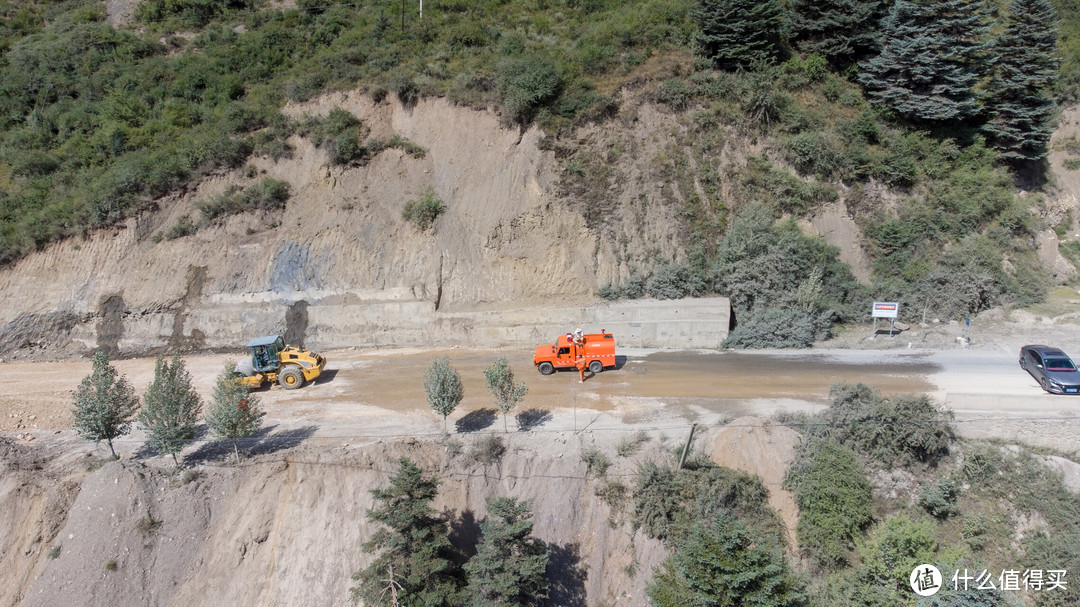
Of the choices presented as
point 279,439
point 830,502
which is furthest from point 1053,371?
point 279,439

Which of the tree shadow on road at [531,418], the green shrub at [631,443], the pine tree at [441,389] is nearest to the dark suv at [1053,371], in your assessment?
the green shrub at [631,443]

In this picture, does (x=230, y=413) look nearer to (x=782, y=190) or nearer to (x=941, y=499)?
(x=941, y=499)

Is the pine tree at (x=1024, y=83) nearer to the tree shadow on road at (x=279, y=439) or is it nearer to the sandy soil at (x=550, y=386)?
the sandy soil at (x=550, y=386)

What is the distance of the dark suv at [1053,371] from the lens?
18234 millimetres

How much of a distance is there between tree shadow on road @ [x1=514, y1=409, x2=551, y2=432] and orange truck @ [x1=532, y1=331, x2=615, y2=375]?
9.27ft

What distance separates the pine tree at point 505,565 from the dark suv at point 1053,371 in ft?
54.0

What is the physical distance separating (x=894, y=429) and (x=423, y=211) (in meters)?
20.0

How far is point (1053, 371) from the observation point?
60.8 ft

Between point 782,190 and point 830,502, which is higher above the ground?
point 782,190

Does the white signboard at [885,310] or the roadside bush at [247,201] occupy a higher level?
the roadside bush at [247,201]

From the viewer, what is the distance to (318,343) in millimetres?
25844

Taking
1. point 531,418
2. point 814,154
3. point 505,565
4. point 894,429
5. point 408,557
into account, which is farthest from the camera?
point 814,154

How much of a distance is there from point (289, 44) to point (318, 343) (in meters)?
20.1

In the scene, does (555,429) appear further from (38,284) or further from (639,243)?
(38,284)
